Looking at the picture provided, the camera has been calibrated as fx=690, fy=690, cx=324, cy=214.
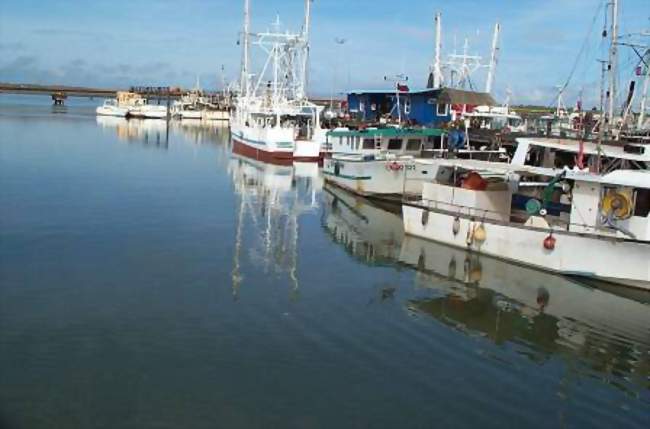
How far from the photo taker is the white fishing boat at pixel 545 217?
22125 mm

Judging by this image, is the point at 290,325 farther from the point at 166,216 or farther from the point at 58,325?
the point at 166,216

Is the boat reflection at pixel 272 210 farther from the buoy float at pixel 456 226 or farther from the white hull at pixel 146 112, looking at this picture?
the white hull at pixel 146 112

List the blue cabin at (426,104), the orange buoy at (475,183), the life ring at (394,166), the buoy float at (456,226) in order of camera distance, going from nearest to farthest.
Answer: the buoy float at (456,226) → the orange buoy at (475,183) → the life ring at (394,166) → the blue cabin at (426,104)

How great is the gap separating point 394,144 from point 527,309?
23345mm

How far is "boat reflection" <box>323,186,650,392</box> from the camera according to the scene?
1695 centimetres

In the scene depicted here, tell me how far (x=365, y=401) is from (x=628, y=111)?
3582 centimetres

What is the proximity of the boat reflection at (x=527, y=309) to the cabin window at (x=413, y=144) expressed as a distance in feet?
47.8

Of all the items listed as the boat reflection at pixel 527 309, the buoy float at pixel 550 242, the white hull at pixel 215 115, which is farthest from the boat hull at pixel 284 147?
the white hull at pixel 215 115

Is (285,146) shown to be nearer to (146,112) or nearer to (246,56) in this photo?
(246,56)

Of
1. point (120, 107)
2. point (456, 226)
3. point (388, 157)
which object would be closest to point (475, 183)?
point (456, 226)

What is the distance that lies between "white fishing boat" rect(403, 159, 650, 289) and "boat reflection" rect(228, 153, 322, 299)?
6232mm

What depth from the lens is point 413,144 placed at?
42.7 metres

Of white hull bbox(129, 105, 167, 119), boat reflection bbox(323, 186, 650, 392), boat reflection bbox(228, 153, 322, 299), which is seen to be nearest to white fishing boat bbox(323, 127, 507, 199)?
boat reflection bbox(228, 153, 322, 299)

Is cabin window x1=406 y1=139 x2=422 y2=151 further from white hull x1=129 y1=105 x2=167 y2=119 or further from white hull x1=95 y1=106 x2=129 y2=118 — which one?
white hull x1=95 y1=106 x2=129 y2=118
